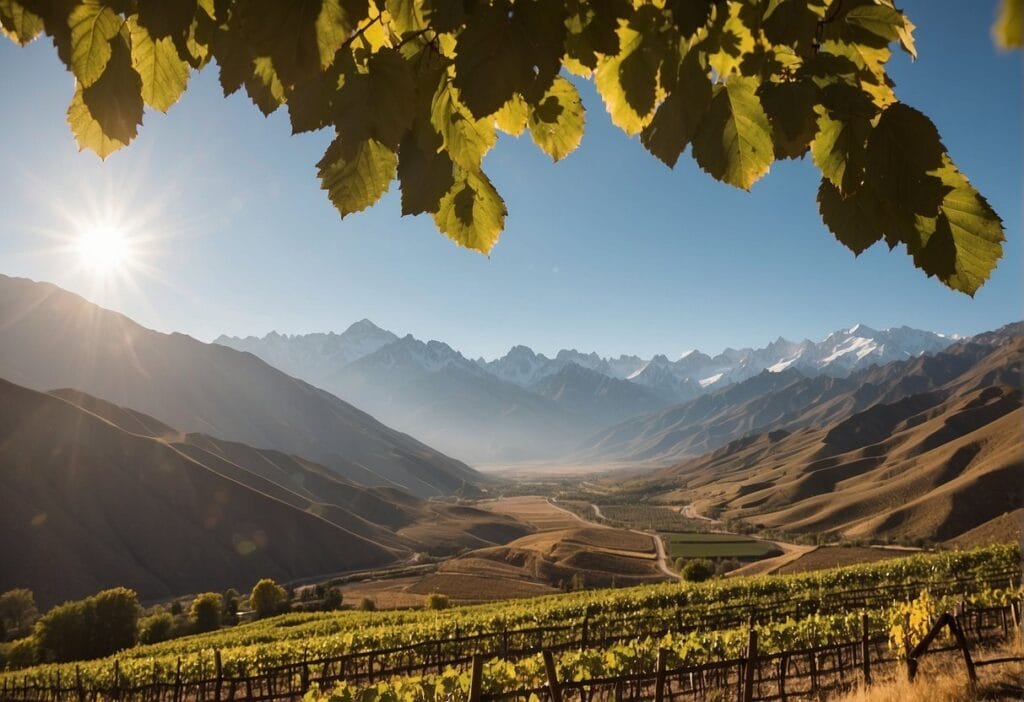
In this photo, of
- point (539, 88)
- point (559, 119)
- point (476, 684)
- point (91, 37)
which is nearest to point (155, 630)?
point (476, 684)

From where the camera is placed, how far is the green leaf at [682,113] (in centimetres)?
124

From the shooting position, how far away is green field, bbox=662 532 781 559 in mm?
91375

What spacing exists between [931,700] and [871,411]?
667ft

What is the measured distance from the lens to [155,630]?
4791cm

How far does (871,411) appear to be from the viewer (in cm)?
18150

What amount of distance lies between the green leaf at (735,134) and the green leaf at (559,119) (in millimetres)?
351

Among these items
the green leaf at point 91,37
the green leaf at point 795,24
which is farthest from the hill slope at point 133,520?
the green leaf at point 795,24

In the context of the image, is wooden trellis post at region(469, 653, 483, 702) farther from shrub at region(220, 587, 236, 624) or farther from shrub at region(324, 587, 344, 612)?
shrub at region(324, 587, 344, 612)

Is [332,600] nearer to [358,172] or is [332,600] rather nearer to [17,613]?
[17,613]

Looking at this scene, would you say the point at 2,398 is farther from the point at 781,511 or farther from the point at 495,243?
the point at 781,511

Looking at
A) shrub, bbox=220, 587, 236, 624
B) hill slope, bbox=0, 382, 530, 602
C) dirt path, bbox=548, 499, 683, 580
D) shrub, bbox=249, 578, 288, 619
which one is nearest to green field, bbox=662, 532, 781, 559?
dirt path, bbox=548, 499, 683, 580

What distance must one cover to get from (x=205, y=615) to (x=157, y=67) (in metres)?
60.0

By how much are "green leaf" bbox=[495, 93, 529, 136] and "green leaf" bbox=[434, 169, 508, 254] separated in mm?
140

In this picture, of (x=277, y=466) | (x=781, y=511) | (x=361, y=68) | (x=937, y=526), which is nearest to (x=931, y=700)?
(x=361, y=68)
